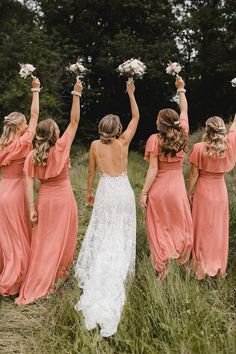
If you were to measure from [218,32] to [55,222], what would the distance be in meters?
22.4

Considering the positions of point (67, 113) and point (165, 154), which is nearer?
point (165, 154)

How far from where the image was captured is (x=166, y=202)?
5.96 meters

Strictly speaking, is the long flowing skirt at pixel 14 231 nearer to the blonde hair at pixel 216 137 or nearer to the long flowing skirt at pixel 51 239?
the long flowing skirt at pixel 51 239

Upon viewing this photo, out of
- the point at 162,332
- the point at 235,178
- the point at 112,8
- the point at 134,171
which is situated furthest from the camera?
the point at 112,8

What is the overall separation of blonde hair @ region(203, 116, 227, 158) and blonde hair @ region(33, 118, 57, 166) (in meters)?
1.98

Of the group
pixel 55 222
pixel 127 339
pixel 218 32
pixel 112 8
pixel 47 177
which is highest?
pixel 112 8

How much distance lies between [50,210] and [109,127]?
135 cm

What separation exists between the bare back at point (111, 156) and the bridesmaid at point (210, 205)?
0.93 m

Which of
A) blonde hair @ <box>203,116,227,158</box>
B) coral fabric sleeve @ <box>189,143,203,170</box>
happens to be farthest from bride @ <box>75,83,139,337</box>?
blonde hair @ <box>203,116,227,158</box>

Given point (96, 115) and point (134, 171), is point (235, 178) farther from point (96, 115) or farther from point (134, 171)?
point (96, 115)

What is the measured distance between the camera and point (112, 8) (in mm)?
27531

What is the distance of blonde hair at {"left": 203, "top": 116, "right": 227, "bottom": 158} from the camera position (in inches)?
223

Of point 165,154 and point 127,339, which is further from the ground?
point 165,154

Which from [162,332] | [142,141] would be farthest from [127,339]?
[142,141]
